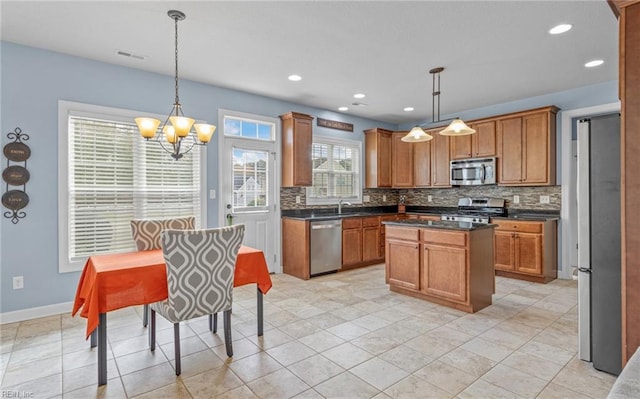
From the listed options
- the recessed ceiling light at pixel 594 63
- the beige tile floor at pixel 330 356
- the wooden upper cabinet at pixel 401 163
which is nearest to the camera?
the beige tile floor at pixel 330 356

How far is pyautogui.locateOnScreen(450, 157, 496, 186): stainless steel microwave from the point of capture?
213 inches

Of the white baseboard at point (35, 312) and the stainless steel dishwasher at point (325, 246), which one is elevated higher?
the stainless steel dishwasher at point (325, 246)

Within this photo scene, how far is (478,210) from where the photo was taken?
573 centimetres

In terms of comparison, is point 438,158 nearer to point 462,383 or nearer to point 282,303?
point 282,303

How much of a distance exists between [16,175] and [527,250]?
602 centimetres

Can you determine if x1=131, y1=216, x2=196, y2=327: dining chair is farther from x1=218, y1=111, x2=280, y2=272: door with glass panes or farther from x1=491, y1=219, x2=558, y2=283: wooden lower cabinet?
x1=491, y1=219, x2=558, y2=283: wooden lower cabinet

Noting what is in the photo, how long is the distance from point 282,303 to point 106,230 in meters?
2.13

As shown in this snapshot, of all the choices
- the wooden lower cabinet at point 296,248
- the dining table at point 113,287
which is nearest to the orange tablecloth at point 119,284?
the dining table at point 113,287

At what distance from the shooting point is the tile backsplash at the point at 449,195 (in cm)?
511

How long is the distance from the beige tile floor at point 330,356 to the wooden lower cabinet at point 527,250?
2.95 ft

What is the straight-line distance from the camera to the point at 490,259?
12.3ft

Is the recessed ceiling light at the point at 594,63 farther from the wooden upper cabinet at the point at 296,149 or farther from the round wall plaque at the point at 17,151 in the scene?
the round wall plaque at the point at 17,151

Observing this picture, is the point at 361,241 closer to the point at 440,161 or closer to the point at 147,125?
the point at 440,161

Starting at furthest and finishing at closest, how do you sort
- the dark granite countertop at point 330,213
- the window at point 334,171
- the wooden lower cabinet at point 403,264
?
the window at point 334,171
the dark granite countertop at point 330,213
the wooden lower cabinet at point 403,264
